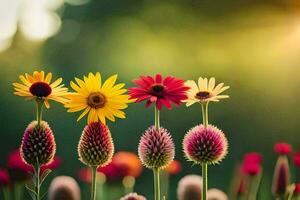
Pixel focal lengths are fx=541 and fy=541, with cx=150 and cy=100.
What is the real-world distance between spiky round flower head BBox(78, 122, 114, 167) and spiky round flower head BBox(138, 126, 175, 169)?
0.05 meters

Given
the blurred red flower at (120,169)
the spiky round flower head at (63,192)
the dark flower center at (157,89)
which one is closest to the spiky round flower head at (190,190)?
the blurred red flower at (120,169)

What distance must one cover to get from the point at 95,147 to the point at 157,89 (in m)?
0.13

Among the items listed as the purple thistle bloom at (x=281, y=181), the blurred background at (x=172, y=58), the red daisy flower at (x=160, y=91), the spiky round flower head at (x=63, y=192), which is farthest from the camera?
the blurred background at (x=172, y=58)

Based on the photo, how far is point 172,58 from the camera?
1727 millimetres

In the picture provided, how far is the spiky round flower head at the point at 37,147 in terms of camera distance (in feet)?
2.62

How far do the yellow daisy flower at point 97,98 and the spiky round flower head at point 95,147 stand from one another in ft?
0.07

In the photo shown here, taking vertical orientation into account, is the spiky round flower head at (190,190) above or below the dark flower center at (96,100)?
below

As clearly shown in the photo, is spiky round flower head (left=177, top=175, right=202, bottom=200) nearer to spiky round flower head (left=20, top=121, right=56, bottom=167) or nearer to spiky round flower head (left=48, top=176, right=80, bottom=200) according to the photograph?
spiky round flower head (left=48, top=176, right=80, bottom=200)

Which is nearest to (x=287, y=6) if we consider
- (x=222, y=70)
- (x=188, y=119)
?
(x=222, y=70)

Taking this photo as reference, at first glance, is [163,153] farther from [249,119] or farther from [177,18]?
[177,18]

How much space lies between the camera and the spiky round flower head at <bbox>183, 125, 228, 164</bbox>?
2.65 feet

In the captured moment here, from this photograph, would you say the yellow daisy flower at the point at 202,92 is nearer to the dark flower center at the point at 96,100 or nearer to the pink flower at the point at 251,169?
the dark flower center at the point at 96,100

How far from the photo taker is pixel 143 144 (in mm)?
809

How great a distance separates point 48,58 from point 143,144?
904 mm
